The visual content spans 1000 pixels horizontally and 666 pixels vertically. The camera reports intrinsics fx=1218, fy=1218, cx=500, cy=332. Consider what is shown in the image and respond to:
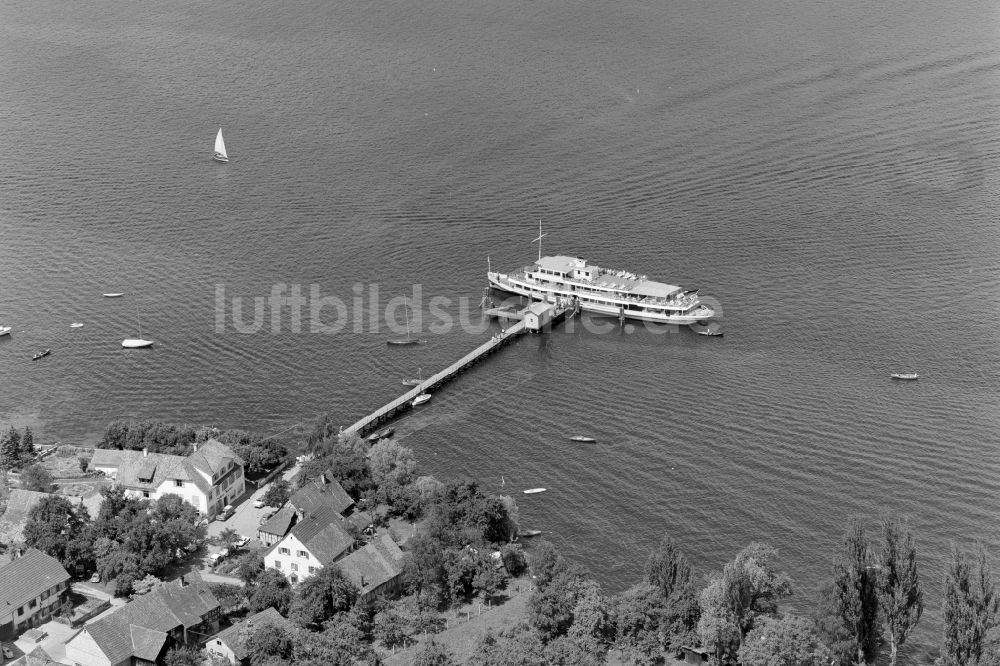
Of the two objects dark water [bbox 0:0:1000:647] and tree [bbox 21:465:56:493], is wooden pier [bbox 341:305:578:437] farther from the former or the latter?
tree [bbox 21:465:56:493]

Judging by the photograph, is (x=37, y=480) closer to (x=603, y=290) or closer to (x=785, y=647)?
(x=785, y=647)

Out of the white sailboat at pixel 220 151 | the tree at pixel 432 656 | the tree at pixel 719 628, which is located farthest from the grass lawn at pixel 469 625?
the white sailboat at pixel 220 151

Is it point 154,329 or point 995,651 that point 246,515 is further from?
point 995,651

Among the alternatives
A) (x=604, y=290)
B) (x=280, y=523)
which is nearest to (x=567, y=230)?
(x=604, y=290)

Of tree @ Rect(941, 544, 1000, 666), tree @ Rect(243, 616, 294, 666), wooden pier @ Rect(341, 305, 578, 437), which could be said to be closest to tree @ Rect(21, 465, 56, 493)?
wooden pier @ Rect(341, 305, 578, 437)

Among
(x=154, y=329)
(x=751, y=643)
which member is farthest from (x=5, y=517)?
(x=751, y=643)

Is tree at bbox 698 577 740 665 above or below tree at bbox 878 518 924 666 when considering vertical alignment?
below
